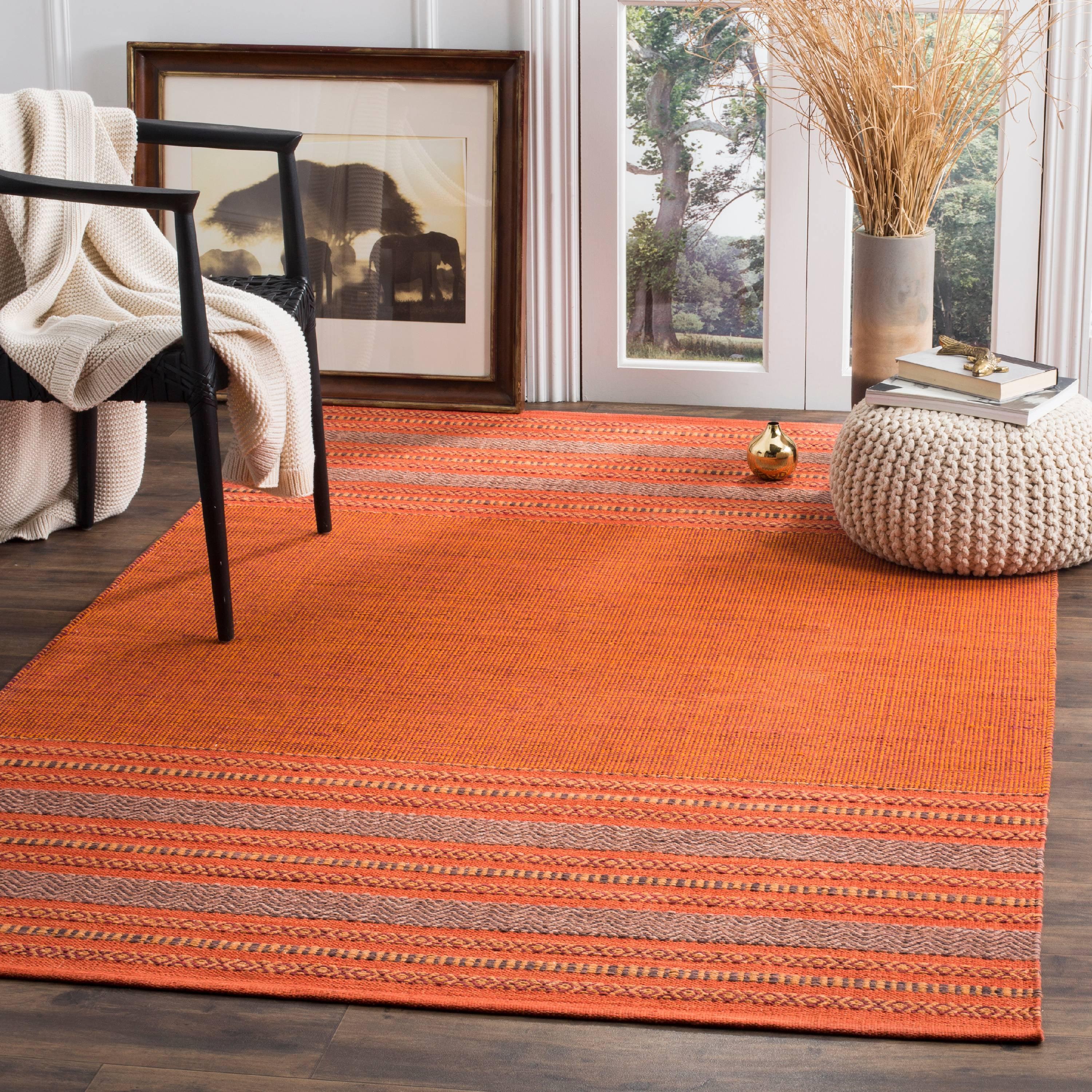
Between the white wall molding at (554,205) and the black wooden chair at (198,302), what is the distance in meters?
0.91

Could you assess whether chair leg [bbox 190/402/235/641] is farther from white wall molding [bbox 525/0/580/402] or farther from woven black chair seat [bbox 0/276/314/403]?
white wall molding [bbox 525/0/580/402]

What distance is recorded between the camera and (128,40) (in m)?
3.37

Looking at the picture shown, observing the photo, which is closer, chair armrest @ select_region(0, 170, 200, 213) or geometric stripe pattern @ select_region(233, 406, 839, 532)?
chair armrest @ select_region(0, 170, 200, 213)

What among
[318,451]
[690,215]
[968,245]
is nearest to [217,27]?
[690,215]

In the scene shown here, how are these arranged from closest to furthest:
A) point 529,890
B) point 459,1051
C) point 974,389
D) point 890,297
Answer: point 459,1051
point 529,890
point 974,389
point 890,297

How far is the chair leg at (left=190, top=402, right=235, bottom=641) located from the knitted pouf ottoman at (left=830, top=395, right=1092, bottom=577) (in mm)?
1019

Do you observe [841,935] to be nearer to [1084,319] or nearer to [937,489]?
[937,489]

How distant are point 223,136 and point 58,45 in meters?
1.25

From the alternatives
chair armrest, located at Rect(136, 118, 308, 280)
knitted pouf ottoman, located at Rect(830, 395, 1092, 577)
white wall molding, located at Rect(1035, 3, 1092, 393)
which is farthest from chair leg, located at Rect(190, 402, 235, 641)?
white wall molding, located at Rect(1035, 3, 1092, 393)

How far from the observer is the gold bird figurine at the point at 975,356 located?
7.84 ft

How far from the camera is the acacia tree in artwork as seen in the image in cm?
313

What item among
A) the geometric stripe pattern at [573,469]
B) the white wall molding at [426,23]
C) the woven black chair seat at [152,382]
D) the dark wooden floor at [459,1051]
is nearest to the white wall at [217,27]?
the white wall molding at [426,23]

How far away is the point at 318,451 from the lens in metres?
2.54

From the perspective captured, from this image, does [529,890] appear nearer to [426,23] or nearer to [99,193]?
[99,193]
